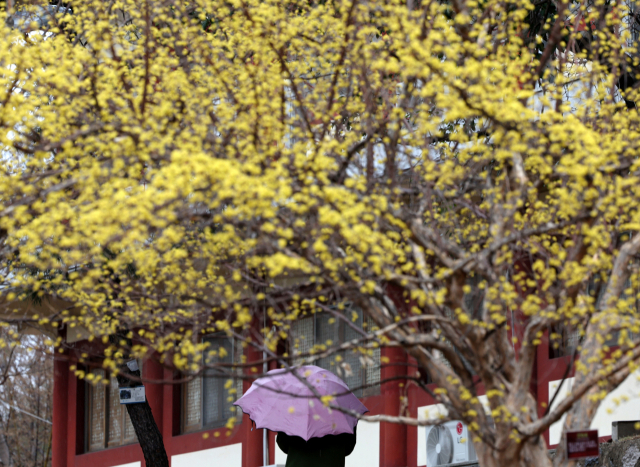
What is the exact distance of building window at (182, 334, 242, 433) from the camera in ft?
56.6

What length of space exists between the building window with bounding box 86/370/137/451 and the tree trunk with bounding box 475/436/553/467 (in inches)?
532

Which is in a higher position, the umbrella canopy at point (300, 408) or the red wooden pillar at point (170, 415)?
the umbrella canopy at point (300, 408)

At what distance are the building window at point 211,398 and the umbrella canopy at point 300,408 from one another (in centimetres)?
646

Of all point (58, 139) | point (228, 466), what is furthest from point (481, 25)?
point (228, 466)

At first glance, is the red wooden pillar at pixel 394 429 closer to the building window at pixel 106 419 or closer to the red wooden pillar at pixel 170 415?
the red wooden pillar at pixel 170 415

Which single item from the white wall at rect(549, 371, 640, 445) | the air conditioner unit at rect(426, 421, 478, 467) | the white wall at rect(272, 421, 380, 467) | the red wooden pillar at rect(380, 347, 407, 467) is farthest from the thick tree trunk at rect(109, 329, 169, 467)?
the white wall at rect(549, 371, 640, 445)

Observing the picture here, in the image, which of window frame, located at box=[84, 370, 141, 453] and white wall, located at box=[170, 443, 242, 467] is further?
window frame, located at box=[84, 370, 141, 453]

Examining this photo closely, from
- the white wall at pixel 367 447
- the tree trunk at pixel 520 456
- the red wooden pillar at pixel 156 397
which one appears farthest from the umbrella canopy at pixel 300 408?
the red wooden pillar at pixel 156 397

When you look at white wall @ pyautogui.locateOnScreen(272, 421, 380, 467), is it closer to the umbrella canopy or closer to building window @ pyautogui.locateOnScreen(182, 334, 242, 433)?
building window @ pyautogui.locateOnScreen(182, 334, 242, 433)

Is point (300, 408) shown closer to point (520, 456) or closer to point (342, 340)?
point (520, 456)

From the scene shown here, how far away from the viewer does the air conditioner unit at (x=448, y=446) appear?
13641mm

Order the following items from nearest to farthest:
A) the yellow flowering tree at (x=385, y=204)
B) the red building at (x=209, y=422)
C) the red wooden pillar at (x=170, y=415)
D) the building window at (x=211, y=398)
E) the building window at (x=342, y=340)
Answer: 1. the yellow flowering tree at (x=385, y=204)
2. the red building at (x=209, y=422)
3. the building window at (x=342, y=340)
4. the building window at (x=211, y=398)
5. the red wooden pillar at (x=170, y=415)

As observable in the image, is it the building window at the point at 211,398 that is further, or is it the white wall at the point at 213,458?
the building window at the point at 211,398

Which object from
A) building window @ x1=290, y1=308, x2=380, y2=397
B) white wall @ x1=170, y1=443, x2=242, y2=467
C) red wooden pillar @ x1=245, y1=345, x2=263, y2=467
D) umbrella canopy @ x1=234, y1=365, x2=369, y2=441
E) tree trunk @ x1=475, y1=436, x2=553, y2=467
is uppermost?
building window @ x1=290, y1=308, x2=380, y2=397
